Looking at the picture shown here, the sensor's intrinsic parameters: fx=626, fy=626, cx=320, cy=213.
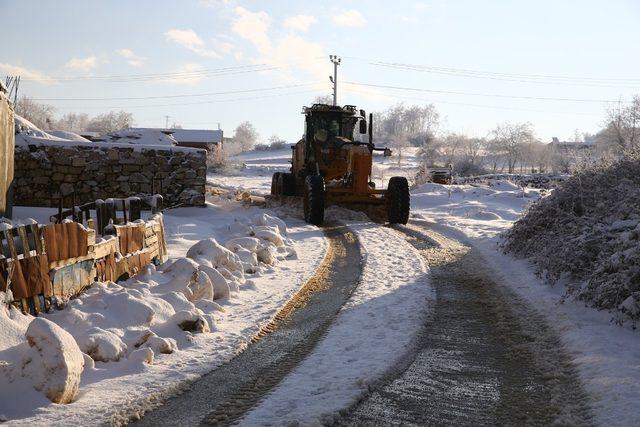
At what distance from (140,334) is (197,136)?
238ft

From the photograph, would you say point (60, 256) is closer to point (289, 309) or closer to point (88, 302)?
point (88, 302)

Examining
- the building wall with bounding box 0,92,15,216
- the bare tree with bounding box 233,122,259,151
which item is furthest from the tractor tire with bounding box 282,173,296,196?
the bare tree with bounding box 233,122,259,151

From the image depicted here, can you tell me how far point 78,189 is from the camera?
15406 millimetres

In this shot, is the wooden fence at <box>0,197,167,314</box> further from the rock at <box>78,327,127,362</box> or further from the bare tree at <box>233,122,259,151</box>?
the bare tree at <box>233,122,259,151</box>

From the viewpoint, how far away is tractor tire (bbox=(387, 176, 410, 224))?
1614 cm

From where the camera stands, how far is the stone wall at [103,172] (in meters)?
14.9

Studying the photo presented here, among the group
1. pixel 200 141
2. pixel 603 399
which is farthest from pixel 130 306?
pixel 200 141

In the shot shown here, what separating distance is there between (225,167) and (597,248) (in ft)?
158

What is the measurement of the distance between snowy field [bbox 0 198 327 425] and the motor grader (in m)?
7.41

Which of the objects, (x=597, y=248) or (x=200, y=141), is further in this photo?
(x=200, y=141)

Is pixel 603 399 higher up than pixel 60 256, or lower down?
lower down

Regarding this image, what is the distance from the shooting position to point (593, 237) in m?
8.30

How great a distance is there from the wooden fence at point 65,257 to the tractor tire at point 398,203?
9137 mm

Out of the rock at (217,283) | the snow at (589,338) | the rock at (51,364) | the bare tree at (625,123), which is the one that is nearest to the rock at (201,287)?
the rock at (217,283)
